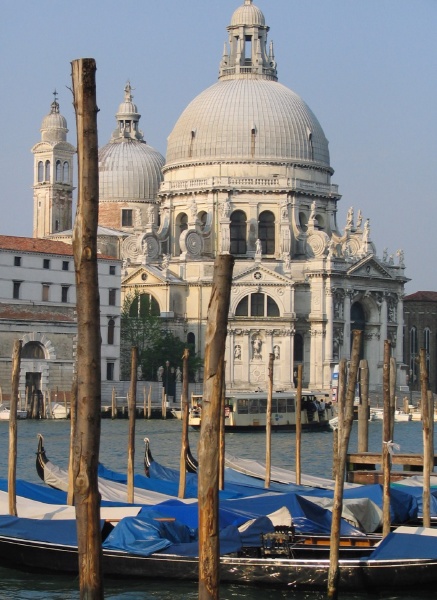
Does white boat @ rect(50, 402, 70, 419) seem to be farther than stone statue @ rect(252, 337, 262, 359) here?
No

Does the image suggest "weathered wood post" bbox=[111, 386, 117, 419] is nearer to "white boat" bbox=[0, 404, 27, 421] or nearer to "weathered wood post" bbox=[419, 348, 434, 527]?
"white boat" bbox=[0, 404, 27, 421]

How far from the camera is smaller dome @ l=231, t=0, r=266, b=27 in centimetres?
7150

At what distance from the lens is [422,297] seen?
269 feet

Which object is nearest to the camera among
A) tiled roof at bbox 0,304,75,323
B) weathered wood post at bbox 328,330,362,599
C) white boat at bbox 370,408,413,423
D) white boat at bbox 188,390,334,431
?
weathered wood post at bbox 328,330,362,599

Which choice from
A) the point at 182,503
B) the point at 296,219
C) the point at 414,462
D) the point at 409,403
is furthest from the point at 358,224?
the point at 182,503

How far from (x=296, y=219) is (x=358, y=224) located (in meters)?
4.16

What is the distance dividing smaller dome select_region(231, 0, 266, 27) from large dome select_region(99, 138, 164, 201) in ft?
30.6

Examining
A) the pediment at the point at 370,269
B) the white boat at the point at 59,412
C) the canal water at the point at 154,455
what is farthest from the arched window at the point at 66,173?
the white boat at the point at 59,412

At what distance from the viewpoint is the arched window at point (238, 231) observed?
69.4 m

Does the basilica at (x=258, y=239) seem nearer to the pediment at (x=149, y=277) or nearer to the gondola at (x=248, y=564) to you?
the pediment at (x=149, y=277)

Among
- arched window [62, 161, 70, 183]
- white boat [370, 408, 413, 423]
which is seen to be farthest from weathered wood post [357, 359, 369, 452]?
arched window [62, 161, 70, 183]

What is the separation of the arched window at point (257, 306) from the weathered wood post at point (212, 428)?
54.2 meters

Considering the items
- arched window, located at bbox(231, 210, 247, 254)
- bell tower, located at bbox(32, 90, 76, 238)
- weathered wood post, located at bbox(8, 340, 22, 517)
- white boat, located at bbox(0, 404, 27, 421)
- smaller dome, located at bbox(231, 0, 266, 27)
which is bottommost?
weathered wood post, located at bbox(8, 340, 22, 517)

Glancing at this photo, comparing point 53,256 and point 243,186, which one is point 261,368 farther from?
point 53,256
